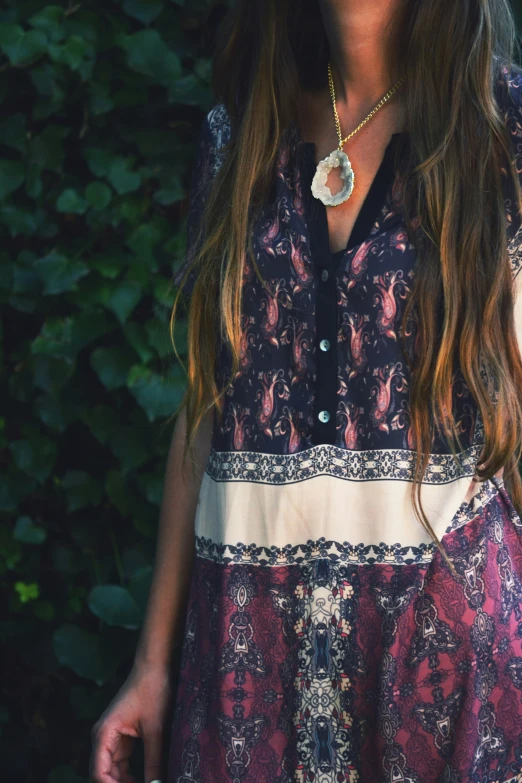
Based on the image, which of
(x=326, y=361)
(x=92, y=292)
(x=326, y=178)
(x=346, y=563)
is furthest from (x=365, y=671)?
(x=92, y=292)

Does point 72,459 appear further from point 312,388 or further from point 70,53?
point 312,388

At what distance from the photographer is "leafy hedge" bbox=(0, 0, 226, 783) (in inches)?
65.0

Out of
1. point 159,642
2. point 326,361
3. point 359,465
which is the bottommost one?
point 159,642

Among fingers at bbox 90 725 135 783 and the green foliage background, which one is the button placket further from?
the green foliage background

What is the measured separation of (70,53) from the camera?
1.63 m

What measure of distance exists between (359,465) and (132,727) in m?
0.48

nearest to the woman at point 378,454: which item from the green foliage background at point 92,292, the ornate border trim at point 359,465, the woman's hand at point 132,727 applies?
the ornate border trim at point 359,465

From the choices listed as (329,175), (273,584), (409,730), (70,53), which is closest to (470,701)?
(409,730)

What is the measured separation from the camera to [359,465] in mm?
981

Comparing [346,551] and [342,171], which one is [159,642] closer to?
[346,551]

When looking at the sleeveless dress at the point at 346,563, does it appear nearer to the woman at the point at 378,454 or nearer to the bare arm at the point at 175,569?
the woman at the point at 378,454

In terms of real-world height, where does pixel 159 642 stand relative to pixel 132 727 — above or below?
above

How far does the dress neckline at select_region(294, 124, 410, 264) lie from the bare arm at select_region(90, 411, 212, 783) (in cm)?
29

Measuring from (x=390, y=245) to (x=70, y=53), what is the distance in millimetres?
923
